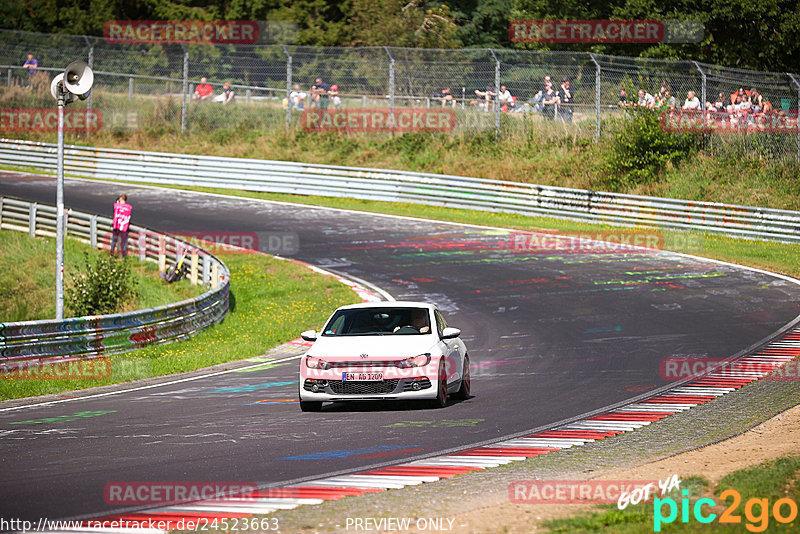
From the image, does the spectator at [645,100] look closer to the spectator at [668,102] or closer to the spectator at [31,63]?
the spectator at [668,102]

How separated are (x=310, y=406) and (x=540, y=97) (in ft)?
86.2

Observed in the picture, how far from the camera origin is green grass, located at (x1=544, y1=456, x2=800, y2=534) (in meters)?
6.67

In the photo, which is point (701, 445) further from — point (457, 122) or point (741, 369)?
point (457, 122)

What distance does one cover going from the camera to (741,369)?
1468cm

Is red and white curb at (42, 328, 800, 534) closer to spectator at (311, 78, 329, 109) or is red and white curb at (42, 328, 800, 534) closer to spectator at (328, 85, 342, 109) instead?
spectator at (328, 85, 342, 109)

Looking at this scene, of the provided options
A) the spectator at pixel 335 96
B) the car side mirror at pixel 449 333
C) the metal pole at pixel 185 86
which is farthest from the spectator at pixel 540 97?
the car side mirror at pixel 449 333

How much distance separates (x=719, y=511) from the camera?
710cm

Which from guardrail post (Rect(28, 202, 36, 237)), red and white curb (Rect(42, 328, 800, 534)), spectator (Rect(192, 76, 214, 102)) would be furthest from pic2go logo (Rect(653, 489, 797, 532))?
spectator (Rect(192, 76, 214, 102))

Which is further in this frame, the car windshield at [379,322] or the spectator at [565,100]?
the spectator at [565,100]

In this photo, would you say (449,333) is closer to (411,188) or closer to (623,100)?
(411,188)

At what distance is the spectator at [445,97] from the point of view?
1502 inches

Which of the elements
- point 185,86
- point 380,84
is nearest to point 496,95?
point 380,84

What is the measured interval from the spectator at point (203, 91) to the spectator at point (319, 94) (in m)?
4.41

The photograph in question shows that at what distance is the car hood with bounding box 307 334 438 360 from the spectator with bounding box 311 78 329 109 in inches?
1112
